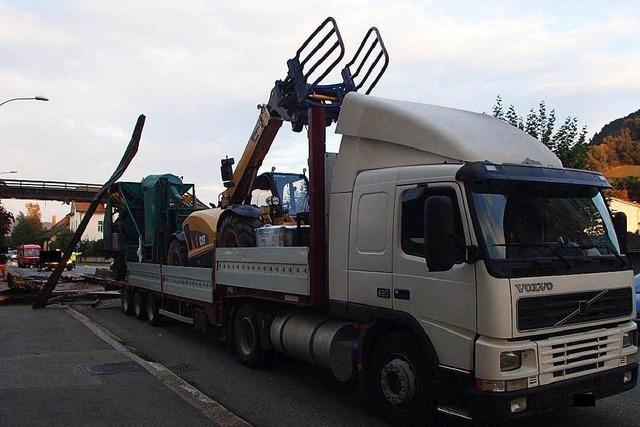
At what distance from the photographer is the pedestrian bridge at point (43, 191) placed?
56.3m

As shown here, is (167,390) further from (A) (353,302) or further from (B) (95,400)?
(A) (353,302)

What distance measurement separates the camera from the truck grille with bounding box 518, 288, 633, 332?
14.9 ft

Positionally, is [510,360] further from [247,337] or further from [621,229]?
[247,337]

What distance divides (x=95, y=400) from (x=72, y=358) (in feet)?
8.60

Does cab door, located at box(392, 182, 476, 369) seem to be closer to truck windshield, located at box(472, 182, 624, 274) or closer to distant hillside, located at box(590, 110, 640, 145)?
truck windshield, located at box(472, 182, 624, 274)

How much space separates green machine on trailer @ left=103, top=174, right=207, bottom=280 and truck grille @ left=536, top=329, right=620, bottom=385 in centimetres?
859

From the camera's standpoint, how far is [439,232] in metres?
4.49

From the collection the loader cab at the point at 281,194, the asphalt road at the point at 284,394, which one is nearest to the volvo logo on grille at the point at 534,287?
the asphalt road at the point at 284,394

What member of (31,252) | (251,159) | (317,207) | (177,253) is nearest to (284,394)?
(317,207)

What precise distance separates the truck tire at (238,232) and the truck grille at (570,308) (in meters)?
4.91

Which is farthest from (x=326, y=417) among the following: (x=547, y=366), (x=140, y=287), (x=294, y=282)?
(x=140, y=287)

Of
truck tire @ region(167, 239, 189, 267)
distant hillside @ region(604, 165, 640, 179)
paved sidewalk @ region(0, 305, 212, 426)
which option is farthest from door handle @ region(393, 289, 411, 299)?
distant hillside @ region(604, 165, 640, 179)

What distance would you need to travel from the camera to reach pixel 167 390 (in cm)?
672

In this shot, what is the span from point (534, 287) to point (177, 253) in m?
8.64
